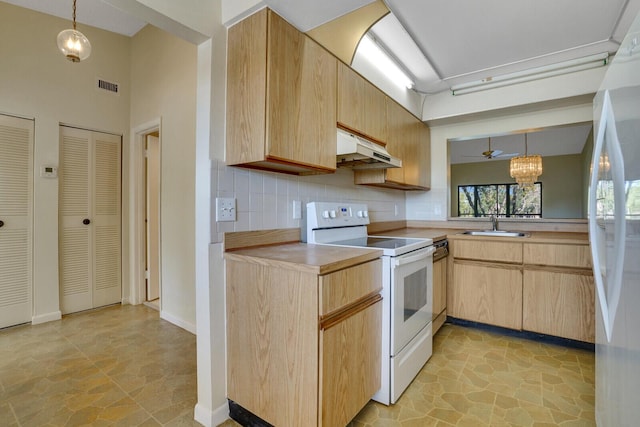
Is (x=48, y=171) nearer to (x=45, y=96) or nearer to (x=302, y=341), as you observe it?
(x=45, y=96)

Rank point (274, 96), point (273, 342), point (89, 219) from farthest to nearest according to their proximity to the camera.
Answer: point (89, 219) < point (274, 96) < point (273, 342)

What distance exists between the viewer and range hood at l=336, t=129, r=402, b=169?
1881 mm

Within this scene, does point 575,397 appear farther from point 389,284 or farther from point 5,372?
point 5,372

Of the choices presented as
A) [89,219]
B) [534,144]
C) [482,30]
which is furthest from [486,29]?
[534,144]

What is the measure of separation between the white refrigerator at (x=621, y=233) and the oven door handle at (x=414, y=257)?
81cm

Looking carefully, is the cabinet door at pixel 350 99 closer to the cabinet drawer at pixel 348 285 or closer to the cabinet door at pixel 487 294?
the cabinet drawer at pixel 348 285

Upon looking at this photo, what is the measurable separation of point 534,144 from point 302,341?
632 centimetres

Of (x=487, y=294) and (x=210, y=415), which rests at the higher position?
(x=487, y=294)

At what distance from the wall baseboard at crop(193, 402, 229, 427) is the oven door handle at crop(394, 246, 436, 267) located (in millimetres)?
1203

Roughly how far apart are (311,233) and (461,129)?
7.74 feet

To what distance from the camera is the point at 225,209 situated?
156 cm

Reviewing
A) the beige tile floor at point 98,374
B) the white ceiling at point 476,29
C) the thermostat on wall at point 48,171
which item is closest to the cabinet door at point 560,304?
the white ceiling at point 476,29

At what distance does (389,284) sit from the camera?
1624mm

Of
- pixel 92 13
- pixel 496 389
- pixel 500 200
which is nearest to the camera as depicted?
pixel 496 389
